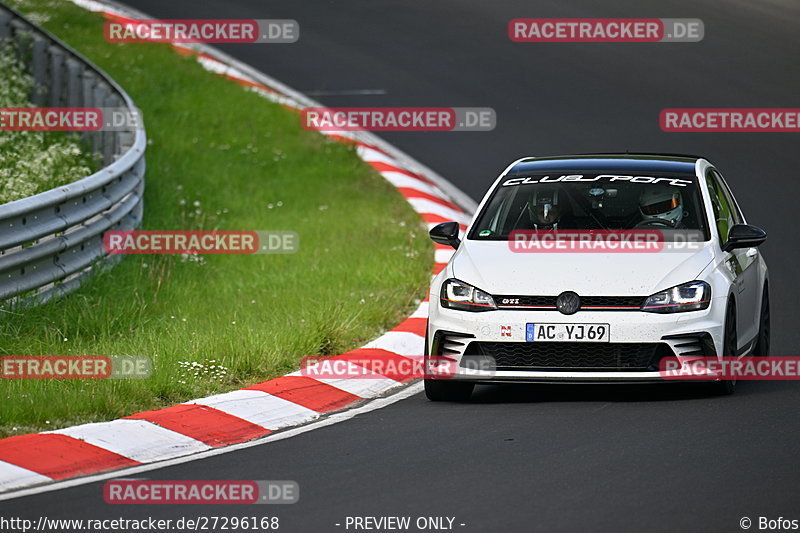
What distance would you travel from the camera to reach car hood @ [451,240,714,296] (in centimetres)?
898

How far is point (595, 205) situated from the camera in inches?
397

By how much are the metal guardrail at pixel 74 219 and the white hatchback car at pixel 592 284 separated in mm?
2975

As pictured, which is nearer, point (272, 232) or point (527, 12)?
point (272, 232)

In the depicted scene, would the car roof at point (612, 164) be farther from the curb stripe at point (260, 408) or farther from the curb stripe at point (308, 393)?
the curb stripe at point (260, 408)

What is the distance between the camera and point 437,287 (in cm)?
952

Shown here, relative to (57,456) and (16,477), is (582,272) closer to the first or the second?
(57,456)

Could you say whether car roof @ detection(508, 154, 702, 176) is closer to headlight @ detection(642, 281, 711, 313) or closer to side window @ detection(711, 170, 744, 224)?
side window @ detection(711, 170, 744, 224)

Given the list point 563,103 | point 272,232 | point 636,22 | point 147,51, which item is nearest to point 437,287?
point 272,232

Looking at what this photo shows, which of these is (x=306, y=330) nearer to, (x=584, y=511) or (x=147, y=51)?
(x=584, y=511)

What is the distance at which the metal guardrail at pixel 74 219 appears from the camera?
10.5 meters

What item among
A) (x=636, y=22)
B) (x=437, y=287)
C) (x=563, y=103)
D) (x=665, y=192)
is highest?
(x=636, y=22)

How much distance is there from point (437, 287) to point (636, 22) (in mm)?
15373

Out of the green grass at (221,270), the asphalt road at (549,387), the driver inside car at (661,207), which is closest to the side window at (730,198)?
the driver inside car at (661,207)

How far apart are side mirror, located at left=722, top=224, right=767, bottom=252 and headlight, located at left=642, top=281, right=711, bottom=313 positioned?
0.60 meters
